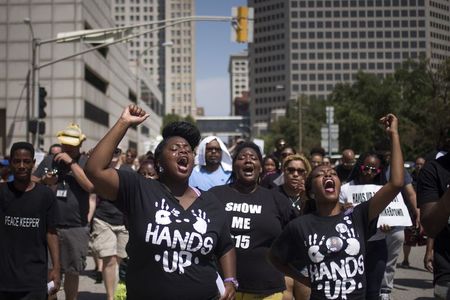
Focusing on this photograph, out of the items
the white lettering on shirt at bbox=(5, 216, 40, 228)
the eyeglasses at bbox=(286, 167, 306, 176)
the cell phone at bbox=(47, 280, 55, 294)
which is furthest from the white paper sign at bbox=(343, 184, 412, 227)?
the white lettering on shirt at bbox=(5, 216, 40, 228)

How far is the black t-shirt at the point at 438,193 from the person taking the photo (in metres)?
3.95

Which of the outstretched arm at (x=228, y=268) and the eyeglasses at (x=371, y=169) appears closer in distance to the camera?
the outstretched arm at (x=228, y=268)

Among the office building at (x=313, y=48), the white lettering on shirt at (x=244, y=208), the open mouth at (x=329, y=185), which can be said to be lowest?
the white lettering on shirt at (x=244, y=208)

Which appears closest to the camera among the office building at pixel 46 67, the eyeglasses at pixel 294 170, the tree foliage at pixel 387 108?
the eyeglasses at pixel 294 170

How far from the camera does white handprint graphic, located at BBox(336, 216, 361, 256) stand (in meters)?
4.00

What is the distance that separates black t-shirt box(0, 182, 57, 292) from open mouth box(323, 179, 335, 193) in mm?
2270

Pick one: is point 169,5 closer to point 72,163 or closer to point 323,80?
point 323,80

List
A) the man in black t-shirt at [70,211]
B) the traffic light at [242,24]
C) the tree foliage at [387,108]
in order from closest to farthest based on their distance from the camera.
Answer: the man in black t-shirt at [70,211]
the traffic light at [242,24]
the tree foliage at [387,108]

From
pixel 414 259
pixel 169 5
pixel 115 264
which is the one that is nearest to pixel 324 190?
pixel 115 264

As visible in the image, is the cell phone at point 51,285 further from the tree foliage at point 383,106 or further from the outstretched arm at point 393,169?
the tree foliage at point 383,106

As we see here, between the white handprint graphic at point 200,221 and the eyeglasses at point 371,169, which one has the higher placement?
the eyeglasses at point 371,169

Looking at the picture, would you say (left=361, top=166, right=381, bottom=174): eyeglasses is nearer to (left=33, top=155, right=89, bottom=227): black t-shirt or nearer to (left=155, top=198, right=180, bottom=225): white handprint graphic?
(left=33, top=155, right=89, bottom=227): black t-shirt

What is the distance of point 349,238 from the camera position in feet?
13.2

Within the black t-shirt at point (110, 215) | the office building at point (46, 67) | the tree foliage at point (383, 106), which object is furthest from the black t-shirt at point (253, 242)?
the tree foliage at point (383, 106)
